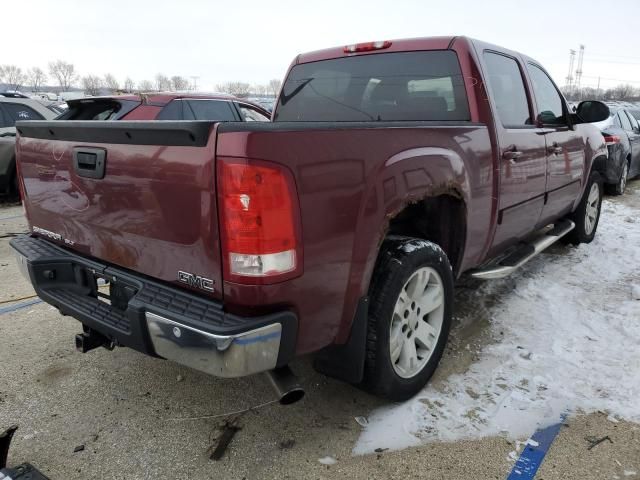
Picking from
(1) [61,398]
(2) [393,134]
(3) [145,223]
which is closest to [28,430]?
(1) [61,398]

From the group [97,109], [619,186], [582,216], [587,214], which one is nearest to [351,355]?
[582,216]

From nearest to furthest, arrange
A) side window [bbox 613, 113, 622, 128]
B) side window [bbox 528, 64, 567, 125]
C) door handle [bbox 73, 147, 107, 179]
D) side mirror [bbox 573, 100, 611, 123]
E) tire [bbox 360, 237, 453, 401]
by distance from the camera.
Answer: door handle [bbox 73, 147, 107, 179]
tire [bbox 360, 237, 453, 401]
side window [bbox 528, 64, 567, 125]
side mirror [bbox 573, 100, 611, 123]
side window [bbox 613, 113, 622, 128]

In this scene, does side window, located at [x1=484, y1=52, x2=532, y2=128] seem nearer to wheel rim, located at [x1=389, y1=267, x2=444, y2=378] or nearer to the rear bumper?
wheel rim, located at [x1=389, y1=267, x2=444, y2=378]

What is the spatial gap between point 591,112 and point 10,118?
27.7 feet

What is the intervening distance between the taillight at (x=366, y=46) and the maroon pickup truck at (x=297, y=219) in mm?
16

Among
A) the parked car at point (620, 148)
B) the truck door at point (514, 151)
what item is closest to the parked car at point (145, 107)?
the truck door at point (514, 151)

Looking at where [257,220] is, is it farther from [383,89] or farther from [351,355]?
[383,89]

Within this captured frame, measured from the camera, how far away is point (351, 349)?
2.28 meters

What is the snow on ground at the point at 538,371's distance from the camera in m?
2.53

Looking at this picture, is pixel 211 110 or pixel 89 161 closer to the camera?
pixel 89 161

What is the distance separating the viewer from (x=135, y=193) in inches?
83.7

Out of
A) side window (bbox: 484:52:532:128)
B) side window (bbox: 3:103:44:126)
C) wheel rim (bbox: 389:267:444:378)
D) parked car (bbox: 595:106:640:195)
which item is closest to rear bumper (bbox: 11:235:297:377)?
wheel rim (bbox: 389:267:444:378)

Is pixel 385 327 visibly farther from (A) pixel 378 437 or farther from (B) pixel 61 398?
(B) pixel 61 398

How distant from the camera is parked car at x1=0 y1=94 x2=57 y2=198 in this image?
8039 mm
